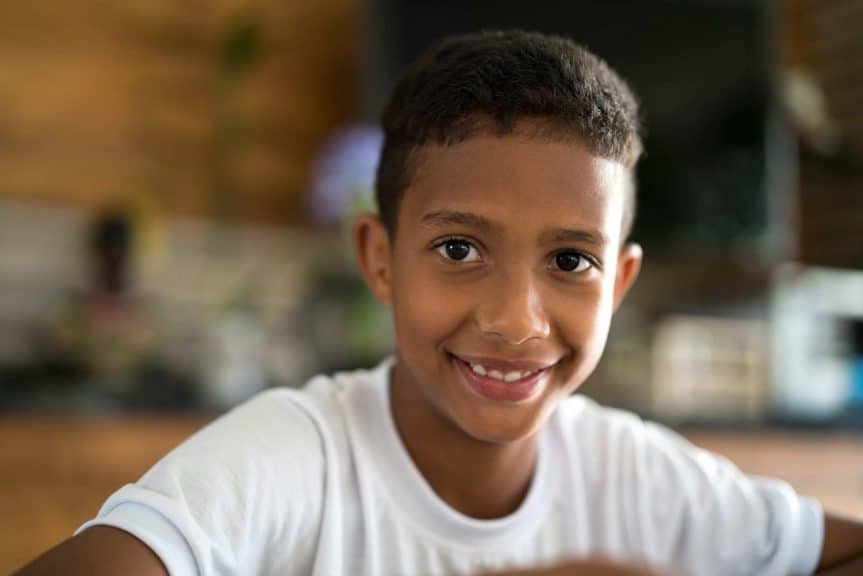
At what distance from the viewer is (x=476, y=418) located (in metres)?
0.82

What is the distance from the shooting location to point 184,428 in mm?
1805

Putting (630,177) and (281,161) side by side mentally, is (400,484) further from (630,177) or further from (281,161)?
(281,161)

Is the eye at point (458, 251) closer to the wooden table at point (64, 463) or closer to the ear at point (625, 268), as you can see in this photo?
the ear at point (625, 268)

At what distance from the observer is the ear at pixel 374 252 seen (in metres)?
0.92

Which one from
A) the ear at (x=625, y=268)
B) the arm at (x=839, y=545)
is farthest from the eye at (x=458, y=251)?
the arm at (x=839, y=545)

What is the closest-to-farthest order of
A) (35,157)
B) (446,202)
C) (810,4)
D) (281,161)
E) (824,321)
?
(446,202), (35,157), (281,161), (824,321), (810,4)

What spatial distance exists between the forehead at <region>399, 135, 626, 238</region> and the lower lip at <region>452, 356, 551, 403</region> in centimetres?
13

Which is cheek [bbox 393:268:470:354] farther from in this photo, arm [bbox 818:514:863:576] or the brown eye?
arm [bbox 818:514:863:576]

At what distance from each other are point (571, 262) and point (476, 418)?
153 millimetres

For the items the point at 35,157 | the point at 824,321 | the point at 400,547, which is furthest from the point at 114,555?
the point at 824,321

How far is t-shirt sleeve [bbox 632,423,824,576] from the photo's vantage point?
942 mm

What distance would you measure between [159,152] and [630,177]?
1.75 m

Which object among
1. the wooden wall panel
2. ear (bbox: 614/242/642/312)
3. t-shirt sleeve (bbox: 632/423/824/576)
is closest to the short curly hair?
ear (bbox: 614/242/642/312)

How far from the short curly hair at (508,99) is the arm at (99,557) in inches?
14.7
